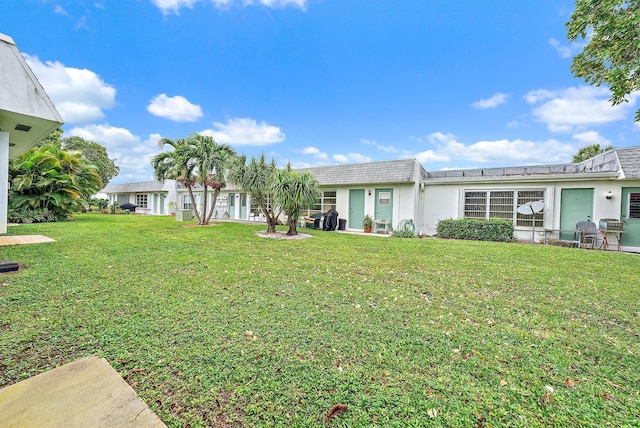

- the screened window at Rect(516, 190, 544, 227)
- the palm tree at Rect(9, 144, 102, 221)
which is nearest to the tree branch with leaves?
the screened window at Rect(516, 190, 544, 227)

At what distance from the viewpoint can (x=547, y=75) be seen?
11492 millimetres

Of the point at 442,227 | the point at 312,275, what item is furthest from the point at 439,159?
the point at 312,275

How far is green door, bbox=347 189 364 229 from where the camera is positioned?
13.4m

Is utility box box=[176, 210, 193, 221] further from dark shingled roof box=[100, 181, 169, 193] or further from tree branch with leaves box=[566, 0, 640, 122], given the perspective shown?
tree branch with leaves box=[566, 0, 640, 122]

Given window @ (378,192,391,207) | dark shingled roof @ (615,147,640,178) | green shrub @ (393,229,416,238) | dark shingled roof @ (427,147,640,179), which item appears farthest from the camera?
window @ (378,192,391,207)

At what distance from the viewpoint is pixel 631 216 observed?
9062 mm

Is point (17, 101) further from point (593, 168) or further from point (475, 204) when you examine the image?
point (593, 168)

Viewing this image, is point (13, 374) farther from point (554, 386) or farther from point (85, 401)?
point (554, 386)

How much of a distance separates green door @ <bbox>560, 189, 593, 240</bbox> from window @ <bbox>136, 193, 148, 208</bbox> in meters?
34.3

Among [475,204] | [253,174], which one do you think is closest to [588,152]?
[475,204]

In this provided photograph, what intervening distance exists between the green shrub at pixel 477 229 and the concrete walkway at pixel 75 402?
1170 centimetres

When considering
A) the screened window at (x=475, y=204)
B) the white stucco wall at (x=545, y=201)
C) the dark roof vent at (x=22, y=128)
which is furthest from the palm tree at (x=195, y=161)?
the screened window at (x=475, y=204)

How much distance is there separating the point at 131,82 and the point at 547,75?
2142 cm

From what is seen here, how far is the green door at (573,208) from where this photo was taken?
9.67 m
